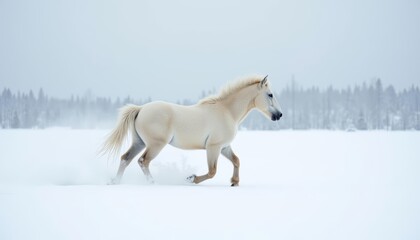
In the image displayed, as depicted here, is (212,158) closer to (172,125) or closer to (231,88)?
(172,125)

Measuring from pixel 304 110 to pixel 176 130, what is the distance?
299 ft

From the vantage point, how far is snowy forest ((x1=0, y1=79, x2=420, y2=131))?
81.8 metres

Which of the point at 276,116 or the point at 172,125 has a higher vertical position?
the point at 276,116

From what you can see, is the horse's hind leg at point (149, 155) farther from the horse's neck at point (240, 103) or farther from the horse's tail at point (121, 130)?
the horse's neck at point (240, 103)

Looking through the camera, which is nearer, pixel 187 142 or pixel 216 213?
pixel 216 213

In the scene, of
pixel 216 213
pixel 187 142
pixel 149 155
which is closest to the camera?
pixel 216 213

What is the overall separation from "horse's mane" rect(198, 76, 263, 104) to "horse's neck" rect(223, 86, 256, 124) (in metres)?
0.09

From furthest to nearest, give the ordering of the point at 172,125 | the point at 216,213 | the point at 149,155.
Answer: the point at 172,125
the point at 149,155
the point at 216,213

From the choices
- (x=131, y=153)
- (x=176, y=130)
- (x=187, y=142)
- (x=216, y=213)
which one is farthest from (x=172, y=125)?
(x=216, y=213)

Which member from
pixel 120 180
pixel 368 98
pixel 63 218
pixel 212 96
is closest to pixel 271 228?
pixel 63 218

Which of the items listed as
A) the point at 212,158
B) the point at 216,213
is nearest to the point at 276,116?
the point at 212,158

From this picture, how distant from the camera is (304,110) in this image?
94812 millimetres

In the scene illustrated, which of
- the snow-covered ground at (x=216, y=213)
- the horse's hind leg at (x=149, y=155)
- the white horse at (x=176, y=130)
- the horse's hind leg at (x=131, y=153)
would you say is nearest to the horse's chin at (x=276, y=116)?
the white horse at (x=176, y=130)

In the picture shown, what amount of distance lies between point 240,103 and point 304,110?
9026cm
